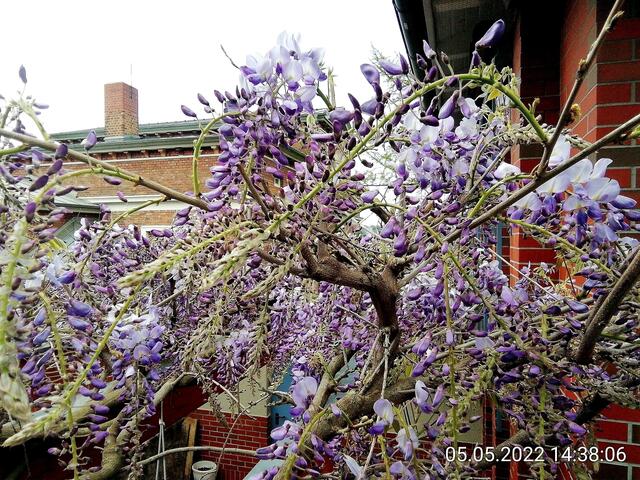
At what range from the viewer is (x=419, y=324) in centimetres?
156

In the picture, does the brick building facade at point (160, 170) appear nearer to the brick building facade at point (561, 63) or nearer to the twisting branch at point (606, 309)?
the brick building facade at point (561, 63)

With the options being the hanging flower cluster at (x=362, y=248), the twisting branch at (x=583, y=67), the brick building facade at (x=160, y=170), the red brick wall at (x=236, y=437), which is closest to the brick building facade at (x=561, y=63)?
the hanging flower cluster at (x=362, y=248)

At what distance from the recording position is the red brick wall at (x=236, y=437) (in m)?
6.06

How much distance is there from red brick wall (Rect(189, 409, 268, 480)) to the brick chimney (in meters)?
10.8

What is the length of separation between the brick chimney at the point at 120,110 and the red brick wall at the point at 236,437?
10.8 metres

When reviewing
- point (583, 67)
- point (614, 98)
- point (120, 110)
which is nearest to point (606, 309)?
point (583, 67)

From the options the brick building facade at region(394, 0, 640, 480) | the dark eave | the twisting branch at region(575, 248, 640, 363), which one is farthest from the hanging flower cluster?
the dark eave

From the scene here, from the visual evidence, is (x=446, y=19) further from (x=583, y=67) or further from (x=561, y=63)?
(x=583, y=67)

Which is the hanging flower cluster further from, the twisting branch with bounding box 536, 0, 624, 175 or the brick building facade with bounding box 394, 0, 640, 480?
the brick building facade with bounding box 394, 0, 640, 480

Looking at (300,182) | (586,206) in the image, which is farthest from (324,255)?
(586,206)

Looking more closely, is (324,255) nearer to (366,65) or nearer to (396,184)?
(396,184)

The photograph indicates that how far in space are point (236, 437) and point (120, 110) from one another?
11.8 m

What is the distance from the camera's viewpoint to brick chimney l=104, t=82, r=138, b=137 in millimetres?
13766

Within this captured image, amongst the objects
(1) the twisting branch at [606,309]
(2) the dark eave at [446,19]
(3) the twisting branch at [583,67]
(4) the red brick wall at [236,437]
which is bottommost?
(4) the red brick wall at [236,437]
